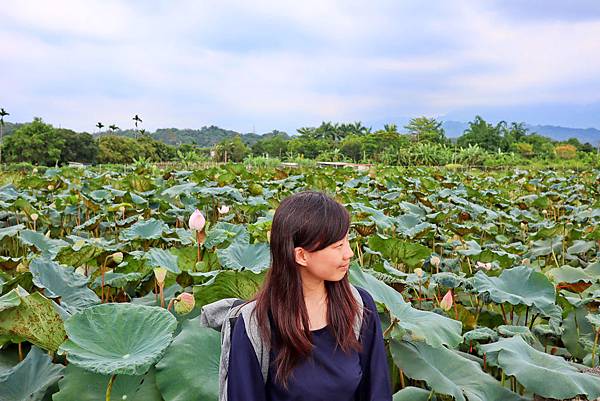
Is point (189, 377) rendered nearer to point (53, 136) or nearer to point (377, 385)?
point (377, 385)

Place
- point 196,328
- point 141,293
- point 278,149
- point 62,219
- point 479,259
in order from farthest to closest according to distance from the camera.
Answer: point 278,149 < point 62,219 < point 479,259 < point 141,293 < point 196,328

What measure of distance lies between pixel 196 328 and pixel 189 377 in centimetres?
11

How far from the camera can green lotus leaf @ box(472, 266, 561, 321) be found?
5.26 feet

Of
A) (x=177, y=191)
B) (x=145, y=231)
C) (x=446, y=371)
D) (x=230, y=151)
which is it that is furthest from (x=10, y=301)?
(x=230, y=151)

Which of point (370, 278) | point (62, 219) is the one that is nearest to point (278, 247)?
point (370, 278)

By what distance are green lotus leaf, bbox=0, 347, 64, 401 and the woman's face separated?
0.60 metres

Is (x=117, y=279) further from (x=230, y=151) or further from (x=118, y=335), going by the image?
(x=230, y=151)

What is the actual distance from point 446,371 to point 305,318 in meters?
0.46

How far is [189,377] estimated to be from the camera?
1.07 m

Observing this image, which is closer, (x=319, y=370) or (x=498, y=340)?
(x=319, y=370)

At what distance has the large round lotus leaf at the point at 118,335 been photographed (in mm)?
999

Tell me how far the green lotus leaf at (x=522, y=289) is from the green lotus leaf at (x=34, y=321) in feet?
3.86

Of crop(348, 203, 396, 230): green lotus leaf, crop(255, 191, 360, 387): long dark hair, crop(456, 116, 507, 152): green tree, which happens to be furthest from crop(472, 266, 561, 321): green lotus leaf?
crop(456, 116, 507, 152): green tree

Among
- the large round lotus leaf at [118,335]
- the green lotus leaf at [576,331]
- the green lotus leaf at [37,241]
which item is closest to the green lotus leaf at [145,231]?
the green lotus leaf at [37,241]
